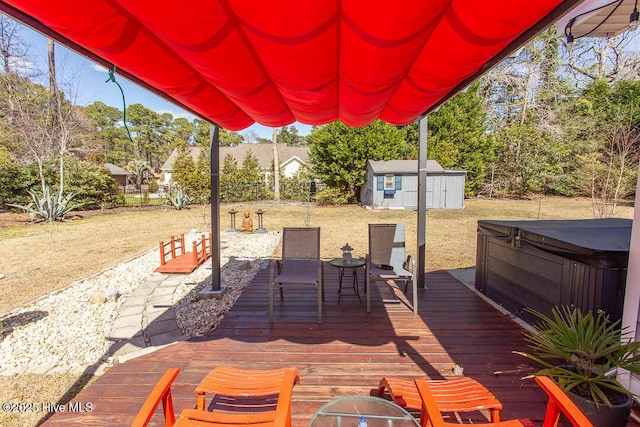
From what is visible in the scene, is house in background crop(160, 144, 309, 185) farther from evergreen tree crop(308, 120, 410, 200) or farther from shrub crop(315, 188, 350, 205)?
shrub crop(315, 188, 350, 205)

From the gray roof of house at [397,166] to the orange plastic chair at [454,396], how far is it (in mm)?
17313

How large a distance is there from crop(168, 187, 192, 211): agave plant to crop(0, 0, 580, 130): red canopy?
16.1 meters

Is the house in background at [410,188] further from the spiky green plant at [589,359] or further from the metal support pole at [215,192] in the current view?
the spiky green plant at [589,359]

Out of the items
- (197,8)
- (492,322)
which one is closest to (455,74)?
(197,8)

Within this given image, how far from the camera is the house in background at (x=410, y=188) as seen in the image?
61.7 ft

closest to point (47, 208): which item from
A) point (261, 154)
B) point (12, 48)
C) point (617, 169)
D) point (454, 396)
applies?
point (12, 48)

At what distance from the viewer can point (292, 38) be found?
5.30 feet

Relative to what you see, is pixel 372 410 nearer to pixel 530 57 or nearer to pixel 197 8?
pixel 197 8

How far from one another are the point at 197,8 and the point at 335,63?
96 cm

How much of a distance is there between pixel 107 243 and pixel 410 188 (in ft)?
49.7

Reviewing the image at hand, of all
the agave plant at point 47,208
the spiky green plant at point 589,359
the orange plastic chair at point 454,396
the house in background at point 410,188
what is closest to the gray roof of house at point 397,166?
the house in background at point 410,188

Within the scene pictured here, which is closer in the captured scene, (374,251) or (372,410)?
(372,410)

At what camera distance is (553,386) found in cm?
166

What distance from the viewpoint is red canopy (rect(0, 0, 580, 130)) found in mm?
1338
